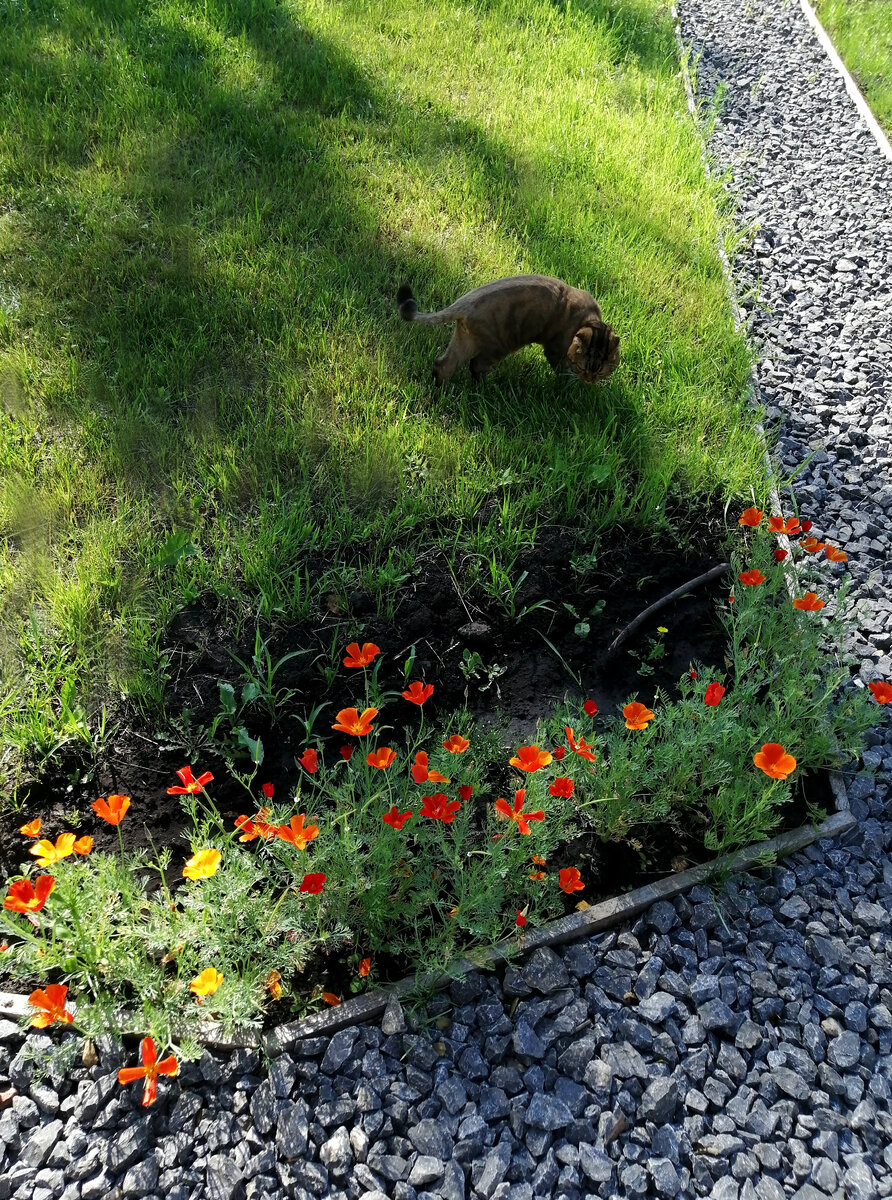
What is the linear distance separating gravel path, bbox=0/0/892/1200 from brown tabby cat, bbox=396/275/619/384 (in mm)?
2021

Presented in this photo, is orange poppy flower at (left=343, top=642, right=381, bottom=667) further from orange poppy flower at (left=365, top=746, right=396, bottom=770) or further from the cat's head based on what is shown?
the cat's head

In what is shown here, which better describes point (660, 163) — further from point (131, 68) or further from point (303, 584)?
point (303, 584)

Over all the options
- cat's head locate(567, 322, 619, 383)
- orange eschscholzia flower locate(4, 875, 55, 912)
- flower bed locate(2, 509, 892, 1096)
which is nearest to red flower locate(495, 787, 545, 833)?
flower bed locate(2, 509, 892, 1096)

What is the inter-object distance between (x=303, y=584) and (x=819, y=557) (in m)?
2.14

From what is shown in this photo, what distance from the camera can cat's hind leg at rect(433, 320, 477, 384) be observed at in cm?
376

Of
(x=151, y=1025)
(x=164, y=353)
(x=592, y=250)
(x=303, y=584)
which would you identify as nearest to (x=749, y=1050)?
(x=151, y=1025)

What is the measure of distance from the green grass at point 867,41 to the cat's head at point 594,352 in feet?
16.9

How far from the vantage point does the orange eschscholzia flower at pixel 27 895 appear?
186 centimetres

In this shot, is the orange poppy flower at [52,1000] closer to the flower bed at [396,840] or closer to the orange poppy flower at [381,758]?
the flower bed at [396,840]

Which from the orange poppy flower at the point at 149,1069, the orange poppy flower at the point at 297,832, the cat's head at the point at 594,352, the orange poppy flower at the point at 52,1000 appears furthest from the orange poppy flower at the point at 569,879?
the cat's head at the point at 594,352

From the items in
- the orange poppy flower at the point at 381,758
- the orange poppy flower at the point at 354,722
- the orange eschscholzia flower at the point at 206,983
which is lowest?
the orange eschscholzia flower at the point at 206,983

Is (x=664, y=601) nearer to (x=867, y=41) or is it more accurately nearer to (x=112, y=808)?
(x=112, y=808)

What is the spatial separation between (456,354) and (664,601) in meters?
1.44

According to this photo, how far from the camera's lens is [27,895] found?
1.88 metres
